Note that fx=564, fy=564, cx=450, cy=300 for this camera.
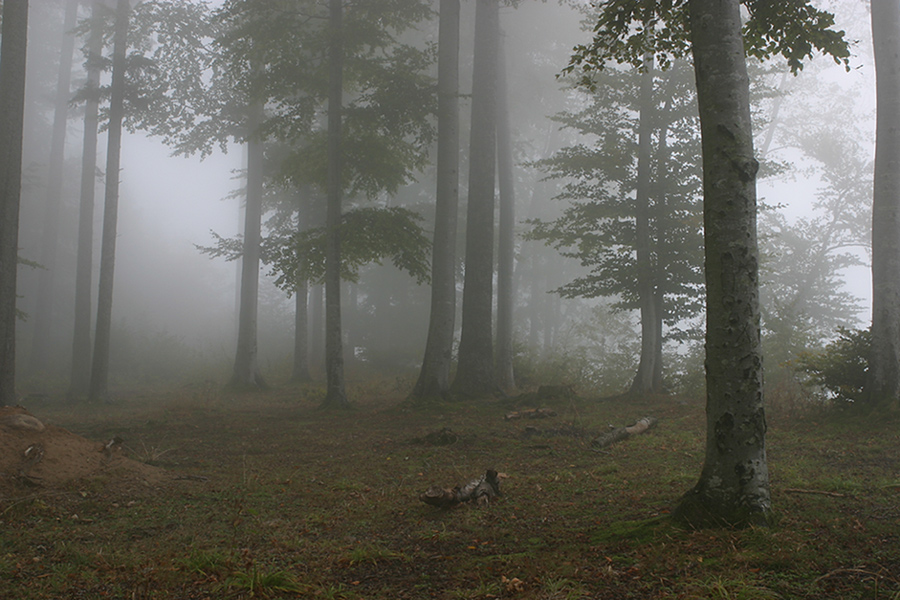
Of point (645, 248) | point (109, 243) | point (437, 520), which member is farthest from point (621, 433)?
point (109, 243)

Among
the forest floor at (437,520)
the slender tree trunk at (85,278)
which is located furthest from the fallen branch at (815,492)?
the slender tree trunk at (85,278)

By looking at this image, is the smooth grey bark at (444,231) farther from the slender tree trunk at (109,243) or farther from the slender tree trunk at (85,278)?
the slender tree trunk at (85,278)

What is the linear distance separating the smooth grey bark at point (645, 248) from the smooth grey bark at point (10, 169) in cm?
1177

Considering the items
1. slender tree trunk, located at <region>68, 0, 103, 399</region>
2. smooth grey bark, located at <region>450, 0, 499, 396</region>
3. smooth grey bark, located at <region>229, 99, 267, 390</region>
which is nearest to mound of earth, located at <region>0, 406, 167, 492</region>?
smooth grey bark, located at <region>450, 0, 499, 396</region>

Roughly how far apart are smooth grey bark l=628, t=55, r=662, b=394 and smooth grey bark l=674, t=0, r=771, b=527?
9.16 meters

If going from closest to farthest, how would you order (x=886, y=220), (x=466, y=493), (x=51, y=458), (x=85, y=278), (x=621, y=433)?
(x=466, y=493)
(x=51, y=458)
(x=621, y=433)
(x=886, y=220)
(x=85, y=278)

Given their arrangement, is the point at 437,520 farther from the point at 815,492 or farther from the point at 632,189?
the point at 632,189

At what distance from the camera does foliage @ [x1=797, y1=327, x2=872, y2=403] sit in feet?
27.2

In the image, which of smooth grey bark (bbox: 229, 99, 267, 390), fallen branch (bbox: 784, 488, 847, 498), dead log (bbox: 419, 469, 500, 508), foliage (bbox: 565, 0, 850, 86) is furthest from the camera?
smooth grey bark (bbox: 229, 99, 267, 390)

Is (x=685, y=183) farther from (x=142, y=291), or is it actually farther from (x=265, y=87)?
(x=142, y=291)

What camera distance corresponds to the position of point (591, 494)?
518 cm

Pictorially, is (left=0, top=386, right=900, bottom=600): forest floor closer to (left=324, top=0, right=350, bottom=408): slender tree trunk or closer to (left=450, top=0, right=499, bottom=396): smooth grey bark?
(left=324, top=0, right=350, bottom=408): slender tree trunk

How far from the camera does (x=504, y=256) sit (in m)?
16.9

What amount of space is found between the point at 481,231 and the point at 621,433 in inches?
263
